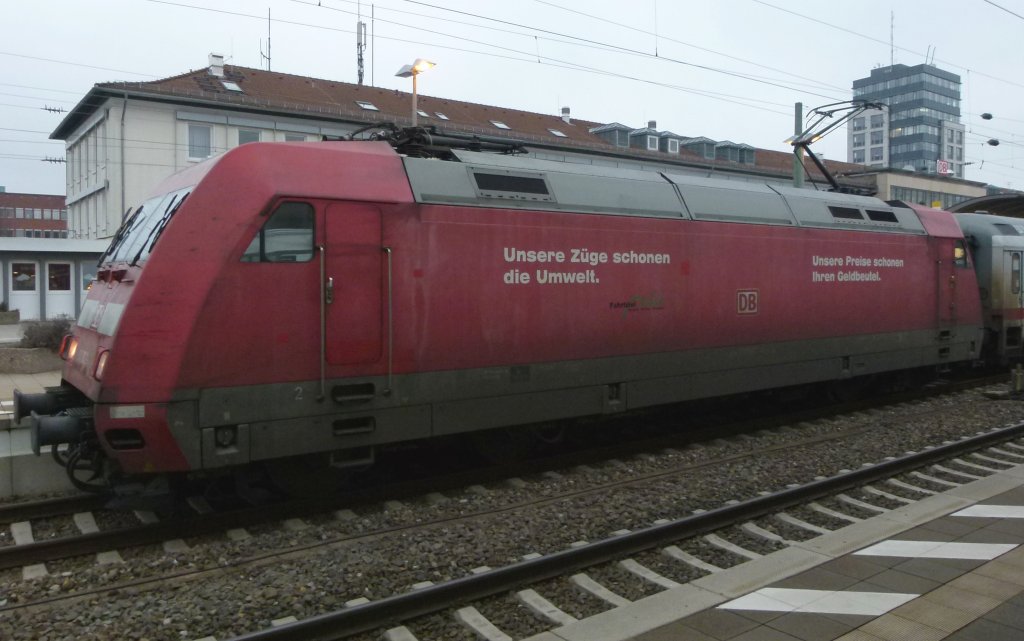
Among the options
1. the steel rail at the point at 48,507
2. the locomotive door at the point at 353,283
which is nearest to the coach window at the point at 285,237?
the locomotive door at the point at 353,283

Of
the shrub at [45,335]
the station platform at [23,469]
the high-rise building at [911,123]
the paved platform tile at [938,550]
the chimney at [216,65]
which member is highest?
the high-rise building at [911,123]

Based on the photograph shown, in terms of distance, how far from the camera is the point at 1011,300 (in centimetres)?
1617

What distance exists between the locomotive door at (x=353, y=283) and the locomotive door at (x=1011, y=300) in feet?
46.7

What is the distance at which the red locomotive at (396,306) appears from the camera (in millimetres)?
6293

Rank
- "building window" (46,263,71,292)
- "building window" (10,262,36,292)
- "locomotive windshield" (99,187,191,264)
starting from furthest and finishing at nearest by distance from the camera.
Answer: "building window" (46,263,71,292) → "building window" (10,262,36,292) → "locomotive windshield" (99,187,191,264)

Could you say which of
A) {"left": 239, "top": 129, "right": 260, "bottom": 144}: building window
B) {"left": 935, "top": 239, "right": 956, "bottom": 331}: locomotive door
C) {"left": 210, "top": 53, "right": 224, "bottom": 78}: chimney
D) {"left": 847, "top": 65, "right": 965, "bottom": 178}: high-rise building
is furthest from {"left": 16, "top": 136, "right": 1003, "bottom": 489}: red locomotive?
{"left": 847, "top": 65, "right": 965, "bottom": 178}: high-rise building

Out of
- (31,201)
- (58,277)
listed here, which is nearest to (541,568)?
Result: (58,277)

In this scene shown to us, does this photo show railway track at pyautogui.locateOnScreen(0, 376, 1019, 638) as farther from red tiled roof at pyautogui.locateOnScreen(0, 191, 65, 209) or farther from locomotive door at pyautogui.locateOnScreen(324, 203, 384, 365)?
red tiled roof at pyautogui.locateOnScreen(0, 191, 65, 209)

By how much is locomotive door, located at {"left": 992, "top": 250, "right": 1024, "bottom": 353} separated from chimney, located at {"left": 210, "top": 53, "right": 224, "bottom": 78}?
2948cm

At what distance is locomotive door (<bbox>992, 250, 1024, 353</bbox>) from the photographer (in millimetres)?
16094

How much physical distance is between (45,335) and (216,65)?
20.2 m

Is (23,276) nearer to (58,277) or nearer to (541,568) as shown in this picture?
(58,277)

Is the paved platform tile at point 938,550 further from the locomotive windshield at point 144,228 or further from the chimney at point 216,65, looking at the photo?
the chimney at point 216,65

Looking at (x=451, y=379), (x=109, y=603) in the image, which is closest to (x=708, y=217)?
(x=451, y=379)
